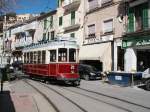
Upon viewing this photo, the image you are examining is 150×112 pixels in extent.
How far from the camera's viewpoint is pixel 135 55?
30.1 m

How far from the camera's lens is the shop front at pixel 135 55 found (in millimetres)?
Answer: 29281

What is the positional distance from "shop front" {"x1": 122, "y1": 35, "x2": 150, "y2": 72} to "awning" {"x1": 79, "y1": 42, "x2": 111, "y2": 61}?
278 cm

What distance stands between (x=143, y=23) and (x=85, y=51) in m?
10.3

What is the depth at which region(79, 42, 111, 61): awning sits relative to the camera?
109ft

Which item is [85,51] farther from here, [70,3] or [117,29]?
[70,3]

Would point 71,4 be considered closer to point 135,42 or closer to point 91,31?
point 91,31

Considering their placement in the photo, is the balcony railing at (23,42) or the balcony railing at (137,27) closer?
the balcony railing at (137,27)

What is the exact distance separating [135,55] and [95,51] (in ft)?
18.7

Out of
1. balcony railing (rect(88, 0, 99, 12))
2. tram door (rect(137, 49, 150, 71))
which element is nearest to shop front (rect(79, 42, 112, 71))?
tram door (rect(137, 49, 150, 71))

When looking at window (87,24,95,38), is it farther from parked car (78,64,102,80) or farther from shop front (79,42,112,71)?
parked car (78,64,102,80)

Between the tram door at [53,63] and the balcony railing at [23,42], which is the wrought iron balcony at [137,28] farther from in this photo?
the balcony railing at [23,42]

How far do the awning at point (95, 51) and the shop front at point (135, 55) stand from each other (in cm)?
278

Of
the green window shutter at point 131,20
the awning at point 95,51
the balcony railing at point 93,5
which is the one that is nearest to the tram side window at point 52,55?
the green window shutter at point 131,20

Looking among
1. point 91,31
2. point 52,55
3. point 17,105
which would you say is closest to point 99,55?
point 91,31
